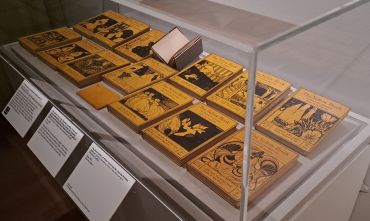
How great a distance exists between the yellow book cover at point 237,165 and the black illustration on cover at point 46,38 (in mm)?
813

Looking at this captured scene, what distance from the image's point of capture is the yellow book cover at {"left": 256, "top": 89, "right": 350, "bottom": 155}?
78 cm

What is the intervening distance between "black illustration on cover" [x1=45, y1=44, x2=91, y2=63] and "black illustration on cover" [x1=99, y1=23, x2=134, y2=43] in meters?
0.11

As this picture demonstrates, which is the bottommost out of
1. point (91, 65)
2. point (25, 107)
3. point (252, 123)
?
point (25, 107)

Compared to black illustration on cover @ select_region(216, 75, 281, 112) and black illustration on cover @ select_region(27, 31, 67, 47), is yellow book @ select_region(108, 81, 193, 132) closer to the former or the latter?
black illustration on cover @ select_region(216, 75, 281, 112)

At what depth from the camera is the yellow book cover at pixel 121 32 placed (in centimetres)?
125

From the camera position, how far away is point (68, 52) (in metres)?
1.21

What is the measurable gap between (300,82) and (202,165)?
1.22ft

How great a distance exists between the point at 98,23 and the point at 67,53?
0.23 m

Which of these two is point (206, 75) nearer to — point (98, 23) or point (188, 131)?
point (188, 131)

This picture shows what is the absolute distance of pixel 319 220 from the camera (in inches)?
32.9

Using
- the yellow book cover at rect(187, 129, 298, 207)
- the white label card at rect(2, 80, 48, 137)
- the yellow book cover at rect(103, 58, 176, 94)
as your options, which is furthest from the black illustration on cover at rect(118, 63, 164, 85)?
the yellow book cover at rect(187, 129, 298, 207)

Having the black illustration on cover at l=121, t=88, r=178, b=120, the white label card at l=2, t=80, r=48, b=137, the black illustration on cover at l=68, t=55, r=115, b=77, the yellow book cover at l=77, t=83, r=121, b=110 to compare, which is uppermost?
the black illustration on cover at l=121, t=88, r=178, b=120

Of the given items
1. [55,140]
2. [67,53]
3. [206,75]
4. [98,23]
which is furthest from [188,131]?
[98,23]

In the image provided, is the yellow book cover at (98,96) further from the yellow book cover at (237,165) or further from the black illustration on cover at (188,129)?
the yellow book cover at (237,165)
